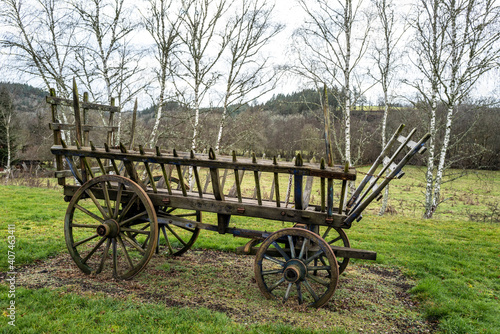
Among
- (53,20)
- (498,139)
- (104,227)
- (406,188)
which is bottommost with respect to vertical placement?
(406,188)

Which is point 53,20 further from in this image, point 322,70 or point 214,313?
point 214,313

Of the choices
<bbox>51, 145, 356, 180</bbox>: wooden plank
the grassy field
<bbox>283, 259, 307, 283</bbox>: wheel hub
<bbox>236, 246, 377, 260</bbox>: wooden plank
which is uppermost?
<bbox>51, 145, 356, 180</bbox>: wooden plank

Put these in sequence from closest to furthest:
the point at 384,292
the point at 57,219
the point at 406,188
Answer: the point at 384,292 → the point at 57,219 → the point at 406,188

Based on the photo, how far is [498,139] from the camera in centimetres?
3247

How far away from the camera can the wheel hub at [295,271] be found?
3.62 metres

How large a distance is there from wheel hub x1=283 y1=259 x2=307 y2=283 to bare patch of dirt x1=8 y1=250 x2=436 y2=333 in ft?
1.23

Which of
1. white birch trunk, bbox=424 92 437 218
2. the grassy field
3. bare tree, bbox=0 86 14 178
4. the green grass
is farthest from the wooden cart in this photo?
bare tree, bbox=0 86 14 178

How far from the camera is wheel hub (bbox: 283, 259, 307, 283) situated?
11.9 feet

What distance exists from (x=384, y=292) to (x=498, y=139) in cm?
3726

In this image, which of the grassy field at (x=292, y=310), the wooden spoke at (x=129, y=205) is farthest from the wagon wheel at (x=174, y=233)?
the wooden spoke at (x=129, y=205)

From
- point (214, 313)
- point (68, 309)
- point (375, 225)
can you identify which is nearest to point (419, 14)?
point (375, 225)

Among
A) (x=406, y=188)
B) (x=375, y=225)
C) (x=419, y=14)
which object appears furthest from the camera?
(x=406, y=188)

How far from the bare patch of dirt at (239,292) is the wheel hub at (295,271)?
0.38 metres

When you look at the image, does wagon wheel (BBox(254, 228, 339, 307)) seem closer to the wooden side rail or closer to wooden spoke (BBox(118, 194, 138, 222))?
the wooden side rail
